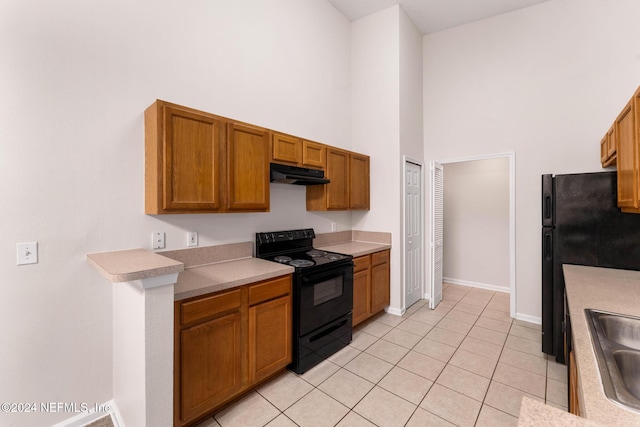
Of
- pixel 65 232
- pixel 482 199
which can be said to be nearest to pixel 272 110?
pixel 65 232

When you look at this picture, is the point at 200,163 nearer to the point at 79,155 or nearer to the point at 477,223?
the point at 79,155

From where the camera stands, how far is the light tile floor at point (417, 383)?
1.92 m

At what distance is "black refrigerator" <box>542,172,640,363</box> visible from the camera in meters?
2.35

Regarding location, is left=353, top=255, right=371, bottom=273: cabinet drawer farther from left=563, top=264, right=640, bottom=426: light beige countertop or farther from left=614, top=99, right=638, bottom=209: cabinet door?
left=614, top=99, right=638, bottom=209: cabinet door

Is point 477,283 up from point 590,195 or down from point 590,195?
down

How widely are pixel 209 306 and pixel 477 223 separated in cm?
457

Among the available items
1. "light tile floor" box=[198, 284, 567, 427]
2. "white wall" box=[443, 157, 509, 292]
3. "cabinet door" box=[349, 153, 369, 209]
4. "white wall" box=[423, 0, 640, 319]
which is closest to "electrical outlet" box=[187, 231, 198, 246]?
"light tile floor" box=[198, 284, 567, 427]

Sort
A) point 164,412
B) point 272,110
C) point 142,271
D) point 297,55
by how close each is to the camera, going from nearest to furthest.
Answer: point 142,271
point 164,412
point 272,110
point 297,55

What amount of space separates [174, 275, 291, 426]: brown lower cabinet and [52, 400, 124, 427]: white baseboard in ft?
1.65

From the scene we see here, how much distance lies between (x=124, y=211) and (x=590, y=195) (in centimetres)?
376

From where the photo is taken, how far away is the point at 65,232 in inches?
68.9

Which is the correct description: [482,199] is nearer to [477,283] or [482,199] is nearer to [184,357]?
[477,283]

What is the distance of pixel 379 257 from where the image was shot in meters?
3.46

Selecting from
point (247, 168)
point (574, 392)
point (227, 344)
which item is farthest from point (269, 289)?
point (574, 392)
